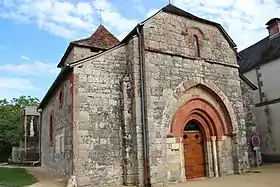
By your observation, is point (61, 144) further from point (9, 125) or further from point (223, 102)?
point (9, 125)

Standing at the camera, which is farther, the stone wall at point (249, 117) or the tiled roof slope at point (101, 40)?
the tiled roof slope at point (101, 40)

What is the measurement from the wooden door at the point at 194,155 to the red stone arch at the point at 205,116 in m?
0.46

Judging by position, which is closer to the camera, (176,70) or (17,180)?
(176,70)

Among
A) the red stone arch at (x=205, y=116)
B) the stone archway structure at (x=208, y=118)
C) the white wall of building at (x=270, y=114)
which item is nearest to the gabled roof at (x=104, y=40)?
the stone archway structure at (x=208, y=118)

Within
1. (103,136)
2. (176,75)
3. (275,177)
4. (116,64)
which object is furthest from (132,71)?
(275,177)

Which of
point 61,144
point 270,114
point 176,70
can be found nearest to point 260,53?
point 270,114

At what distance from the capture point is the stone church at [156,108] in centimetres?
992

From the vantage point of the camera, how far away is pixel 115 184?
32.8 feet

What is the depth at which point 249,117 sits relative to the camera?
1523cm

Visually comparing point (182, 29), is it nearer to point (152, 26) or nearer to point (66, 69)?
point (152, 26)

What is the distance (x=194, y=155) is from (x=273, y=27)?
41.1ft

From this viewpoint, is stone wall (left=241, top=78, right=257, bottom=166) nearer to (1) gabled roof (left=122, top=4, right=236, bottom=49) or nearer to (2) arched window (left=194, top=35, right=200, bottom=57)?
(1) gabled roof (left=122, top=4, right=236, bottom=49)

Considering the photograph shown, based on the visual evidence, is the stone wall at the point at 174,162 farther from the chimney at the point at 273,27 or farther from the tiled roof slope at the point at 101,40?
the chimney at the point at 273,27

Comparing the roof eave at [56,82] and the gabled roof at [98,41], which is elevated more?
the gabled roof at [98,41]
